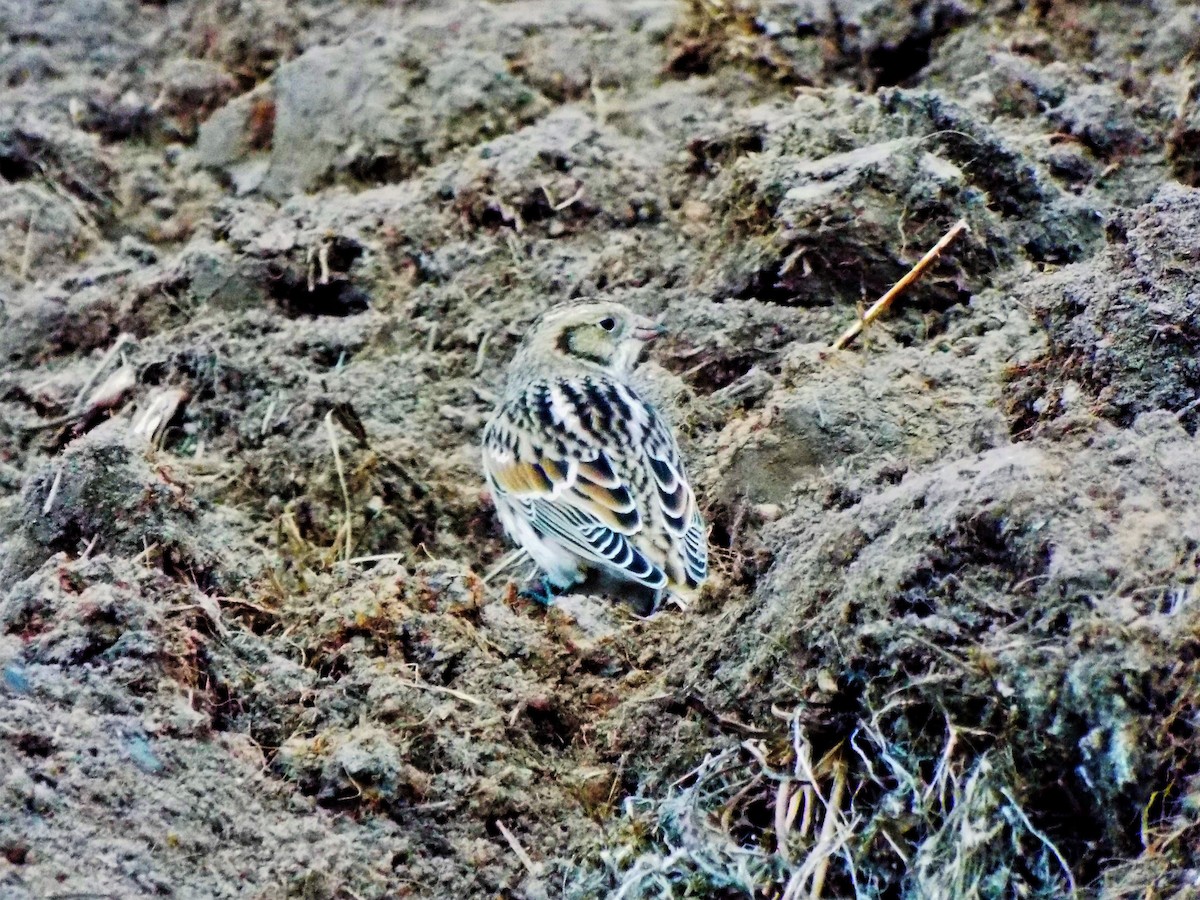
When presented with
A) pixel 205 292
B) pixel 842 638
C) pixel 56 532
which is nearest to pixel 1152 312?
pixel 842 638

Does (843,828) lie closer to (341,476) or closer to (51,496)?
(51,496)

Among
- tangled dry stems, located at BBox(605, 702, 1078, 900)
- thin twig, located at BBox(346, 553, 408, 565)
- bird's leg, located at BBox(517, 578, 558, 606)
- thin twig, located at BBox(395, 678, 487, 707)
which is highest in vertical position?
tangled dry stems, located at BBox(605, 702, 1078, 900)

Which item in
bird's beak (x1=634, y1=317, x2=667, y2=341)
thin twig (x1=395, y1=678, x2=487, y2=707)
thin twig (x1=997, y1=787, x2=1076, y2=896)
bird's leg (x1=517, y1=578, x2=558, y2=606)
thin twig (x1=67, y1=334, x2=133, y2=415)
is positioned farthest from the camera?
thin twig (x1=67, y1=334, x2=133, y2=415)

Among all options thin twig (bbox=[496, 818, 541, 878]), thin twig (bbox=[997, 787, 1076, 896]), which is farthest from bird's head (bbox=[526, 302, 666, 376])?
thin twig (bbox=[997, 787, 1076, 896])

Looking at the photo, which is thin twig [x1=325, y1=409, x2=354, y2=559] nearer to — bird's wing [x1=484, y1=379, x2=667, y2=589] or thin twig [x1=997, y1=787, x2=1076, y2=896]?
bird's wing [x1=484, y1=379, x2=667, y2=589]

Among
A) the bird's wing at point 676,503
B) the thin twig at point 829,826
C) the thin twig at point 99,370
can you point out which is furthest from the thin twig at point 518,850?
the thin twig at point 99,370

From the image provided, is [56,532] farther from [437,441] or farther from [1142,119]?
[1142,119]
